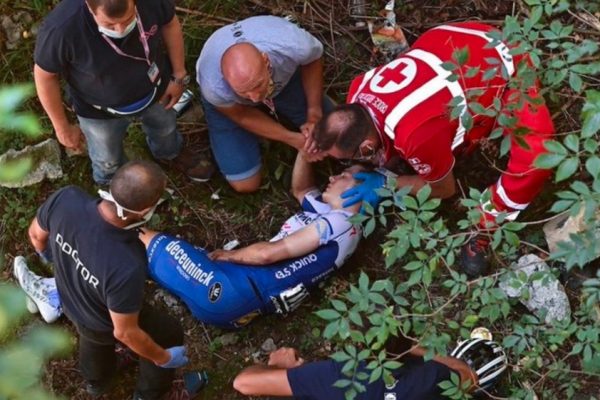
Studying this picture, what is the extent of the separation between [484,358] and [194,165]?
6.59 ft

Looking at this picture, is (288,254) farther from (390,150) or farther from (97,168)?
(97,168)

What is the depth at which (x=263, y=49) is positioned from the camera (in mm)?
4133

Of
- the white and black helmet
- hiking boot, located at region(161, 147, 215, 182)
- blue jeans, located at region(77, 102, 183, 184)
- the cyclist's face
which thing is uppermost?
blue jeans, located at region(77, 102, 183, 184)

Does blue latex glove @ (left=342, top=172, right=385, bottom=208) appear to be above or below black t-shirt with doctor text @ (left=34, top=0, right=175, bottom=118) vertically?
below

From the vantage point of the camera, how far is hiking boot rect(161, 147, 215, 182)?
15.9 ft

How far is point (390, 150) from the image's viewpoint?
4137 millimetres

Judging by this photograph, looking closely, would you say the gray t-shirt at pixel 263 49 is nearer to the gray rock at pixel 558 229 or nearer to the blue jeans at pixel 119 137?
the blue jeans at pixel 119 137

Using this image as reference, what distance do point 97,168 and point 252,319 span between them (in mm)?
1213

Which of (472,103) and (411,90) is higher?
(472,103)

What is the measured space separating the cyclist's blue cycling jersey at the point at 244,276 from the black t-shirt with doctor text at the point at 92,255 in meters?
0.80

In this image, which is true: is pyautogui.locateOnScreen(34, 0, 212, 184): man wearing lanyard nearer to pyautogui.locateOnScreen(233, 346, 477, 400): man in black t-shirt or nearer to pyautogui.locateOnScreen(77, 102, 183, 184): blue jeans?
pyautogui.locateOnScreen(77, 102, 183, 184): blue jeans

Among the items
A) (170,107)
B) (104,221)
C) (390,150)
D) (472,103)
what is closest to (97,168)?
(170,107)

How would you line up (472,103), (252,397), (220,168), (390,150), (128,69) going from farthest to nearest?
1. (220,168)
2. (252,397)
3. (390,150)
4. (128,69)
5. (472,103)

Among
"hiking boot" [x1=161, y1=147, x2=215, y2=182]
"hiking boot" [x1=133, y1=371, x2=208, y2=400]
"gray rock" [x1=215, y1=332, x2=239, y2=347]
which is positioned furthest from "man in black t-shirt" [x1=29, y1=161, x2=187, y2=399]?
"hiking boot" [x1=161, y1=147, x2=215, y2=182]
